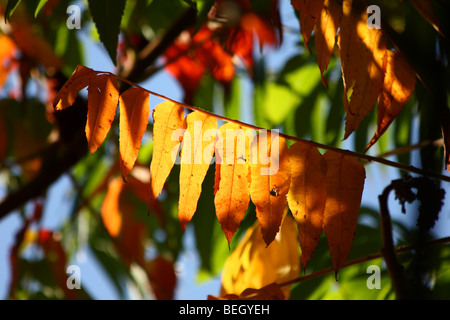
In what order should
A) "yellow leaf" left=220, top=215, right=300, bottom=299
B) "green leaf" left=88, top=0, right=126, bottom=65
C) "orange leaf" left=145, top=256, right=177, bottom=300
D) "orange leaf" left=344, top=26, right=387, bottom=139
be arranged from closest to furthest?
"orange leaf" left=344, top=26, right=387, bottom=139
"green leaf" left=88, top=0, right=126, bottom=65
"yellow leaf" left=220, top=215, right=300, bottom=299
"orange leaf" left=145, top=256, right=177, bottom=300

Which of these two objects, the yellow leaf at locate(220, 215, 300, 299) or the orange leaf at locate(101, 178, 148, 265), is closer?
A: the yellow leaf at locate(220, 215, 300, 299)

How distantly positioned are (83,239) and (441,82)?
1.36 meters

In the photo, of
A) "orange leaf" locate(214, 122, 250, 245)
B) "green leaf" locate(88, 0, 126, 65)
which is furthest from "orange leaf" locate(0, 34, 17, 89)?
"orange leaf" locate(214, 122, 250, 245)

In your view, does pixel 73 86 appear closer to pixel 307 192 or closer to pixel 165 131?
pixel 165 131

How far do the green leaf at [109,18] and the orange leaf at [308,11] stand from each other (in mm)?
265

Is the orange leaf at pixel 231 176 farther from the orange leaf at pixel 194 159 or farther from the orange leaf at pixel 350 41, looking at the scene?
the orange leaf at pixel 350 41

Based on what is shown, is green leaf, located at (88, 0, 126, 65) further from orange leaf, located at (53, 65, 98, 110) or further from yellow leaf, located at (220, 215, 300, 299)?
yellow leaf, located at (220, 215, 300, 299)

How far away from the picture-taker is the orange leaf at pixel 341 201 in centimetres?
67

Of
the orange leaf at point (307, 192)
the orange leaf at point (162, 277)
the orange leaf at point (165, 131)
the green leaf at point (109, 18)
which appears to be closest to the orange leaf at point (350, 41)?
the orange leaf at point (307, 192)

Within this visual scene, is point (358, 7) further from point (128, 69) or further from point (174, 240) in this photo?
point (174, 240)

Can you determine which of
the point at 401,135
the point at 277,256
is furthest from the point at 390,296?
the point at 401,135

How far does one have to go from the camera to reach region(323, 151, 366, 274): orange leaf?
2.19ft

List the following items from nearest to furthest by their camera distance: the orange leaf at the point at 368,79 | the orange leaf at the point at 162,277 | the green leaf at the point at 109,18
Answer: the orange leaf at the point at 368,79, the green leaf at the point at 109,18, the orange leaf at the point at 162,277
